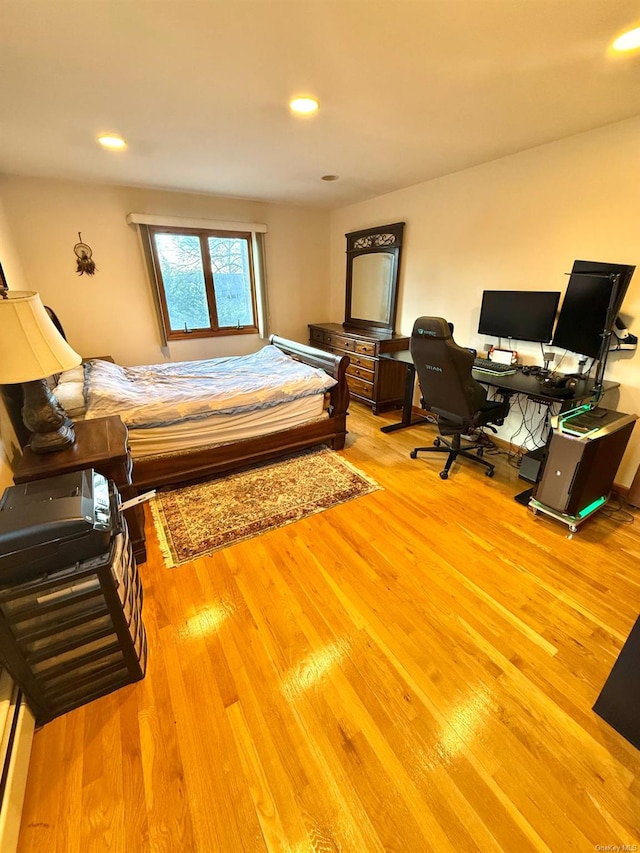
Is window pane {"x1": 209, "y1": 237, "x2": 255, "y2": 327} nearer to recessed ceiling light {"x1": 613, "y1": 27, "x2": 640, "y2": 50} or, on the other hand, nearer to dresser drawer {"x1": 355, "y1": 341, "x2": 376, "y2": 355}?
dresser drawer {"x1": 355, "y1": 341, "x2": 376, "y2": 355}

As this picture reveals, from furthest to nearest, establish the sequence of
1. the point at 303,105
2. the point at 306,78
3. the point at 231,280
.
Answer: the point at 231,280 → the point at 303,105 → the point at 306,78

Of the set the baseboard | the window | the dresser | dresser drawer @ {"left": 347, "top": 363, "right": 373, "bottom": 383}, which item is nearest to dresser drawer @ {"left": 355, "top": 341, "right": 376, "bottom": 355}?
the dresser

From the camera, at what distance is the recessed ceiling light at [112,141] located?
2.30 m

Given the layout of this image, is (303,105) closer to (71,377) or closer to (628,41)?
(628,41)

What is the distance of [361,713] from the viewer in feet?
4.18

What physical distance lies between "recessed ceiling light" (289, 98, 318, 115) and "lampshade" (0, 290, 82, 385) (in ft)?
5.45

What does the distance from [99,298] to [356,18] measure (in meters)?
3.49

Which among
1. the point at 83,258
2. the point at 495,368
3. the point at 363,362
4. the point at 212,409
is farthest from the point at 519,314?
the point at 83,258

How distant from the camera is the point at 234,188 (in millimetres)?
3645

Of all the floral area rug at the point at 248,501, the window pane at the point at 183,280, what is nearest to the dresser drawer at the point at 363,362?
the floral area rug at the point at 248,501

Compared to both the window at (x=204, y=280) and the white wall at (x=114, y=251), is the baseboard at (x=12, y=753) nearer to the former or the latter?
the white wall at (x=114, y=251)

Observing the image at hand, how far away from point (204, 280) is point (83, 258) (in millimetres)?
1212

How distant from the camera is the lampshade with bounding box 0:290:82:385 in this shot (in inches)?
53.1

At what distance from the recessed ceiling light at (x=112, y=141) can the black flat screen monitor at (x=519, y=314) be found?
9.76 feet
